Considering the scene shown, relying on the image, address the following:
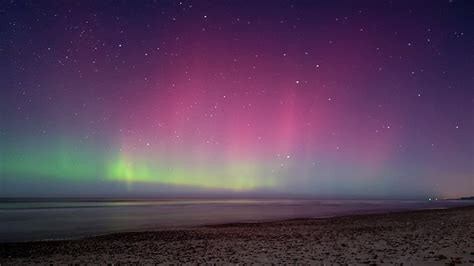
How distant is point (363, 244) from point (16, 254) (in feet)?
58.9

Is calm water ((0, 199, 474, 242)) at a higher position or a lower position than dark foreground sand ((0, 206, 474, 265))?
lower

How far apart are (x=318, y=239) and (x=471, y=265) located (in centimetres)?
1083

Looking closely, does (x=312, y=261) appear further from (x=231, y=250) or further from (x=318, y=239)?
(x=318, y=239)

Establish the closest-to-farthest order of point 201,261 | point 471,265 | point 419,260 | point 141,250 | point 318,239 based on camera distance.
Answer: point 471,265 → point 419,260 → point 201,261 → point 141,250 → point 318,239

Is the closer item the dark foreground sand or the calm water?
the dark foreground sand

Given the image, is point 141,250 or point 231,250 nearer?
point 231,250

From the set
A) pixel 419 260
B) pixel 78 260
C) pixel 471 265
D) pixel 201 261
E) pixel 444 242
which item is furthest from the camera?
pixel 444 242

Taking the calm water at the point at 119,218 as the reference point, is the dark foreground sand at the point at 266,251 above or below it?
above

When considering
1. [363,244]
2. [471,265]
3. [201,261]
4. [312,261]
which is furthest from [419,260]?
[201,261]

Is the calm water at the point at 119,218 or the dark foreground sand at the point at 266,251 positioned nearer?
the dark foreground sand at the point at 266,251

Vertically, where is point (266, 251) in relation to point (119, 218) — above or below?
above

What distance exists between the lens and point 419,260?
15016 mm

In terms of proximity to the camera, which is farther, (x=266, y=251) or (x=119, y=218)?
(x=119, y=218)

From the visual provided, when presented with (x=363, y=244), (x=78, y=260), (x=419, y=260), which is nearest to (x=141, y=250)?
(x=78, y=260)
